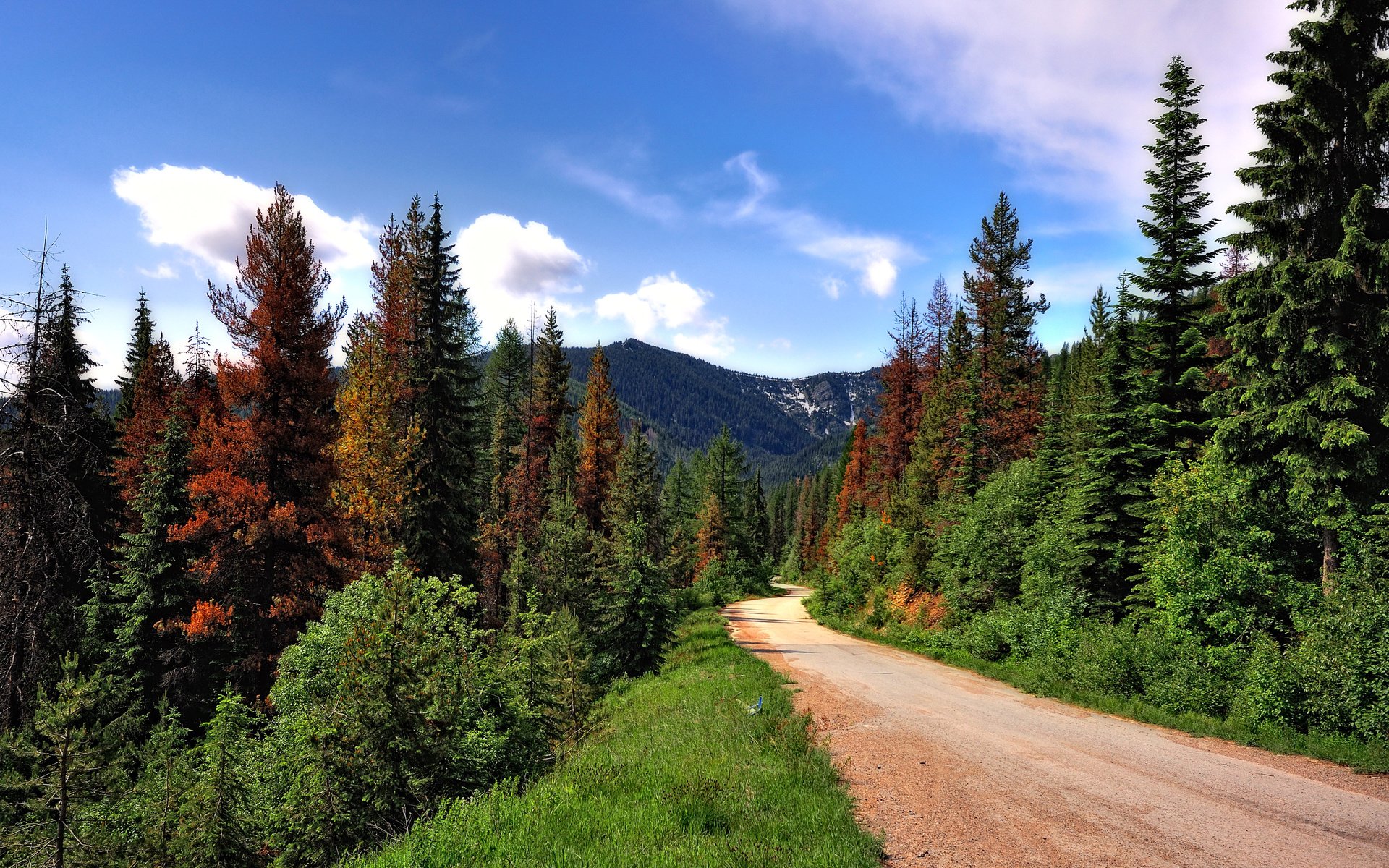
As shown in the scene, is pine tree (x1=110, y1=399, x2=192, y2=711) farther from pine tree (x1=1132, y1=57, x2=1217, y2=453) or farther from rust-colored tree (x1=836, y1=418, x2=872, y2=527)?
rust-colored tree (x1=836, y1=418, x2=872, y2=527)

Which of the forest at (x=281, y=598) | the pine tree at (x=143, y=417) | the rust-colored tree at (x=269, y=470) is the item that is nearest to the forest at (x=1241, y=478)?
the forest at (x=281, y=598)

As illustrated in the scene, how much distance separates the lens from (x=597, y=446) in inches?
1436

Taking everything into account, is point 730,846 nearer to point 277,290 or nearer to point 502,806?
point 502,806

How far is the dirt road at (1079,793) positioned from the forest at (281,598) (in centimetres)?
555

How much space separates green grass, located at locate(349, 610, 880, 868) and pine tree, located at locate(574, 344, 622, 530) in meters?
24.2

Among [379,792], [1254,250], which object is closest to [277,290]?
[379,792]

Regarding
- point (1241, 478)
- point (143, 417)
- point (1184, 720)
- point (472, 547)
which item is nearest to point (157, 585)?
point (472, 547)

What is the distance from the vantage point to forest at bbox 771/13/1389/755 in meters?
11.6

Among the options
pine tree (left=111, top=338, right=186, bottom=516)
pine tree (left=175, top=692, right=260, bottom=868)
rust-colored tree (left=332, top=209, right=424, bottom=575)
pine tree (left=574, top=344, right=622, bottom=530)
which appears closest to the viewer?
pine tree (left=175, top=692, right=260, bottom=868)

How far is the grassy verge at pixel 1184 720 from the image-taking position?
9320mm

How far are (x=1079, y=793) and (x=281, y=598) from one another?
1915 centimetres

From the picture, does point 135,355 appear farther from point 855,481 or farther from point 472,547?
point 855,481

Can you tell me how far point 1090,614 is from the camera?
18359mm

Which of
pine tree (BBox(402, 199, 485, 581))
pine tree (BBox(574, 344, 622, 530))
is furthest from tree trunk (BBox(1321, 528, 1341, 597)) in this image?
pine tree (BBox(574, 344, 622, 530))
